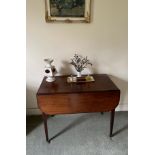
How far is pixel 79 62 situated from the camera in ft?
8.11

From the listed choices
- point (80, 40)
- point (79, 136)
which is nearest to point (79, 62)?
point (80, 40)

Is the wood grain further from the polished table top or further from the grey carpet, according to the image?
the grey carpet

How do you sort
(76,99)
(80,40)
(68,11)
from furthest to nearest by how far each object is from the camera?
(80,40) → (68,11) → (76,99)

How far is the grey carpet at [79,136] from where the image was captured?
2.02 m

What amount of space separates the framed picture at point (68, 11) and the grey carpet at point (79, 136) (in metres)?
1.37

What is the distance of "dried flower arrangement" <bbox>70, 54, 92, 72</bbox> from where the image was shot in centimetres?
243

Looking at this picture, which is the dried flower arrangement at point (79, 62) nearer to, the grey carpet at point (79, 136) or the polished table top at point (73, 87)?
the polished table top at point (73, 87)

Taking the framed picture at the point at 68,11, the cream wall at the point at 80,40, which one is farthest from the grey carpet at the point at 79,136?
the framed picture at the point at 68,11

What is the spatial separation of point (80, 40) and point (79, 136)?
1264 mm

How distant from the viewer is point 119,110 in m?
2.90

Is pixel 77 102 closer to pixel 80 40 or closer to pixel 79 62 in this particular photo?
pixel 79 62
